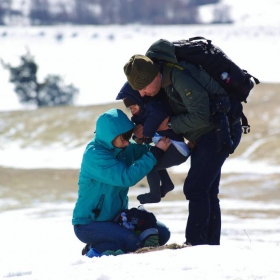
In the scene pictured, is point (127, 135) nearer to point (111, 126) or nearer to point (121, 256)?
point (111, 126)

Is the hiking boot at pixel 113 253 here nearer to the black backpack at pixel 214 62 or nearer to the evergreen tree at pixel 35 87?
the black backpack at pixel 214 62

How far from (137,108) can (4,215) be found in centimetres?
1088

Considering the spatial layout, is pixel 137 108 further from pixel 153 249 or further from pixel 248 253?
pixel 248 253

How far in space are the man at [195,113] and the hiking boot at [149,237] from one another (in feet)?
1.12

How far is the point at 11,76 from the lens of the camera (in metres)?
61.3

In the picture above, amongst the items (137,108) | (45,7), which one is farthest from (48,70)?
(137,108)

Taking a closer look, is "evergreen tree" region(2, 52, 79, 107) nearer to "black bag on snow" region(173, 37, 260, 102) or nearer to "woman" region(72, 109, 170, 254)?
"woman" region(72, 109, 170, 254)

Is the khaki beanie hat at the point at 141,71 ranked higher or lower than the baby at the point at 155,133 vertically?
higher

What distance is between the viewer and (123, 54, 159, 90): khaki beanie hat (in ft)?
20.4

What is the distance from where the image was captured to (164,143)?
6629mm

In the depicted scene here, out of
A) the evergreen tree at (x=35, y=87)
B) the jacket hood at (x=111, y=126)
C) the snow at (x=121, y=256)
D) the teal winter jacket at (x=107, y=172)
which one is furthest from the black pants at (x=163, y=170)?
the evergreen tree at (x=35, y=87)

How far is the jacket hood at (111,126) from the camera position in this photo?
6.61 metres

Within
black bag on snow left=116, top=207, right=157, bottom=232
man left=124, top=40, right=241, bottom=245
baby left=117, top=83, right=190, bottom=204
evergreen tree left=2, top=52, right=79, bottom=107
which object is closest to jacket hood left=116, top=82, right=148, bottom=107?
baby left=117, top=83, right=190, bottom=204

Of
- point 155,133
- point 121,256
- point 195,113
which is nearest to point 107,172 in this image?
point 155,133
